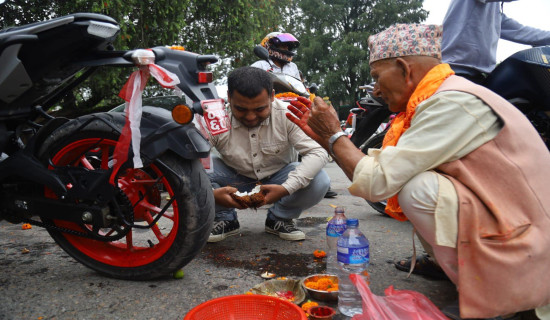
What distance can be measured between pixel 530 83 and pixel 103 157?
2652 millimetres

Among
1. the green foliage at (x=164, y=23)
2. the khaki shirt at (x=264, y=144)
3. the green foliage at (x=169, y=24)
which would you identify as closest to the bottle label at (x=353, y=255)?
the khaki shirt at (x=264, y=144)

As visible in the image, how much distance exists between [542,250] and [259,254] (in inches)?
66.4

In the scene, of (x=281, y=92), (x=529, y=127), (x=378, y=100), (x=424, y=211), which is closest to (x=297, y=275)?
(x=424, y=211)

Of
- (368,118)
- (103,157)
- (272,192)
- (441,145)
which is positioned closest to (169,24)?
(368,118)

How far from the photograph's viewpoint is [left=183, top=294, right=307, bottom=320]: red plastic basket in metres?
1.74

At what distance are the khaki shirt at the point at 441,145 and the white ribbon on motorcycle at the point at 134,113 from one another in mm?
985

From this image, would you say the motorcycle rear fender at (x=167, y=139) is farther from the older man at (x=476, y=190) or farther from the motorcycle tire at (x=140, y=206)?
the older man at (x=476, y=190)

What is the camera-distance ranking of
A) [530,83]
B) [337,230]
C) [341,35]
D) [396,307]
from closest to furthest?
[396,307]
[337,230]
[530,83]
[341,35]

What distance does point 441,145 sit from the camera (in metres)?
1.57

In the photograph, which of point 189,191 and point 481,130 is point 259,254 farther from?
point 481,130

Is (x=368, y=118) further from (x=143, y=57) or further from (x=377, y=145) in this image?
(x=143, y=57)

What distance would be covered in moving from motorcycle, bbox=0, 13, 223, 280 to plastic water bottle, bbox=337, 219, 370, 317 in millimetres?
686

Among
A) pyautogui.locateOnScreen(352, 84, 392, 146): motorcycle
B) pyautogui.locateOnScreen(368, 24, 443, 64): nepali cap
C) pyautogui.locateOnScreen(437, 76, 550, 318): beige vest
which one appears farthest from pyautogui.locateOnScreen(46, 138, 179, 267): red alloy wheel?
pyautogui.locateOnScreen(352, 84, 392, 146): motorcycle

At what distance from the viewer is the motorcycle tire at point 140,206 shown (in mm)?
2129
